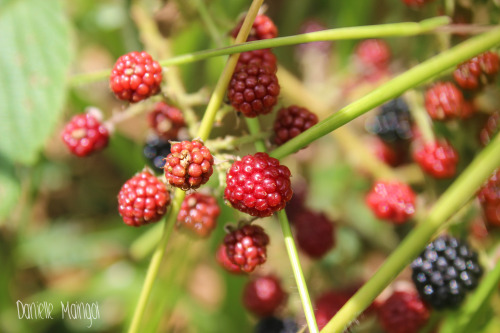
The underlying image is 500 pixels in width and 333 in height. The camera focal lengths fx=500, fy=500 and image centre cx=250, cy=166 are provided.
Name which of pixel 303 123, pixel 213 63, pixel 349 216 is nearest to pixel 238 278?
pixel 349 216

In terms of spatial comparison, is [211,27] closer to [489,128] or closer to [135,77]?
[135,77]

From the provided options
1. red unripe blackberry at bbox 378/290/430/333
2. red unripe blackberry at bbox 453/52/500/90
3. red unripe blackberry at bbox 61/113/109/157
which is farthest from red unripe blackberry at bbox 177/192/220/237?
red unripe blackberry at bbox 453/52/500/90

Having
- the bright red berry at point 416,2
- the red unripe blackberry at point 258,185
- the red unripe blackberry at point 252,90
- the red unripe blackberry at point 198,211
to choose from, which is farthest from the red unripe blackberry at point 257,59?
the bright red berry at point 416,2

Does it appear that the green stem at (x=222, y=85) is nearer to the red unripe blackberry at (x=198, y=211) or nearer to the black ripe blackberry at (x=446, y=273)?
the red unripe blackberry at (x=198, y=211)
